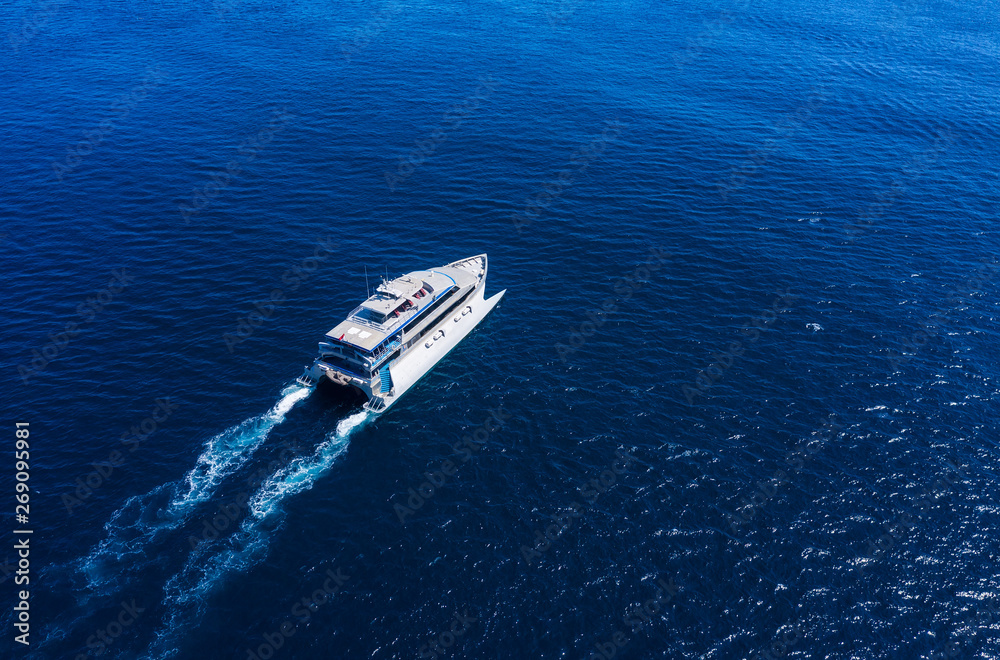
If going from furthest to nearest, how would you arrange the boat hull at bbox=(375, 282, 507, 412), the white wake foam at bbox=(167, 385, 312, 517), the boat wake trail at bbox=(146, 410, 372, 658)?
1. the boat hull at bbox=(375, 282, 507, 412)
2. the white wake foam at bbox=(167, 385, 312, 517)
3. the boat wake trail at bbox=(146, 410, 372, 658)

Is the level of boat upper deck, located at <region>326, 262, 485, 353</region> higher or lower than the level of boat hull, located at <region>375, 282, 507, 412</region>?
higher

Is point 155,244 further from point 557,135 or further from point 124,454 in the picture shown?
point 557,135

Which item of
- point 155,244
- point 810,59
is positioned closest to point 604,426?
point 155,244

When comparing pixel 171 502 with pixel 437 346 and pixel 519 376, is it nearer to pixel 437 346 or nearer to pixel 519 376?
pixel 437 346

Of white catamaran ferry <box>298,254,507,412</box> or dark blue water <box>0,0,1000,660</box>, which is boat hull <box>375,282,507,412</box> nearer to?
white catamaran ferry <box>298,254,507,412</box>

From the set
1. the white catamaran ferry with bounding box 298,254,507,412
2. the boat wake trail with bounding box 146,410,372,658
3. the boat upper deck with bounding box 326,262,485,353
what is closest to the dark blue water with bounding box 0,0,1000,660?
the boat wake trail with bounding box 146,410,372,658

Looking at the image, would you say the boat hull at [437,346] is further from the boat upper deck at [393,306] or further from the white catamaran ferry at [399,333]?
the boat upper deck at [393,306]
